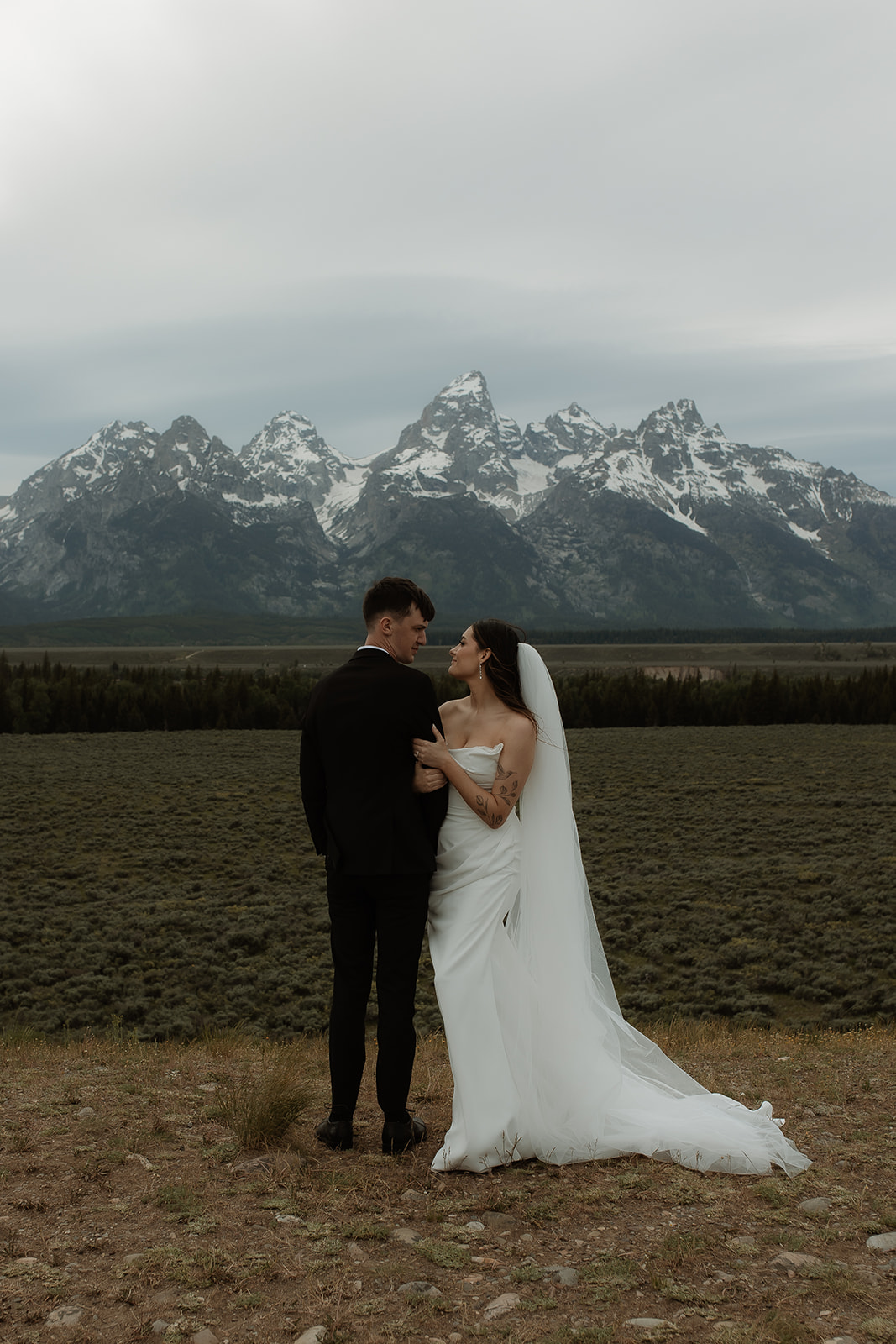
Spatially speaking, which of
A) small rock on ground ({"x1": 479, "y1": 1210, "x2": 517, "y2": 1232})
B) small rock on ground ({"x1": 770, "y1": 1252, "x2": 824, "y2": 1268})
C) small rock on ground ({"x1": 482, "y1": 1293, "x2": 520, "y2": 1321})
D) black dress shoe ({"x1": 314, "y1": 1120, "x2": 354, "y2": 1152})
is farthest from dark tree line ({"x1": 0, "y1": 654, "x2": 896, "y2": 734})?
small rock on ground ({"x1": 770, "y1": 1252, "x2": 824, "y2": 1268})

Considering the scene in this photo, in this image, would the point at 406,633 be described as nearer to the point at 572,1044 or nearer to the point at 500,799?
the point at 500,799

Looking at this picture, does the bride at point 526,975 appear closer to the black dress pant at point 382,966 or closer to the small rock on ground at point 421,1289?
the black dress pant at point 382,966

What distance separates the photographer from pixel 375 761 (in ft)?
15.4

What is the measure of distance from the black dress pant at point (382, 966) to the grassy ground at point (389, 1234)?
0.42 meters

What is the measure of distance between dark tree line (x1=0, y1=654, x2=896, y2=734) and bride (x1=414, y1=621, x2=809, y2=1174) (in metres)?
62.5

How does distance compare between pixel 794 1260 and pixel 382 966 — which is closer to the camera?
pixel 794 1260

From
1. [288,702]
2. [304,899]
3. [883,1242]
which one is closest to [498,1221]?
[883,1242]

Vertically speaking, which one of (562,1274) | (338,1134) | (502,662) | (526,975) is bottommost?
(338,1134)

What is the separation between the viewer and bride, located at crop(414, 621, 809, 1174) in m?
4.80

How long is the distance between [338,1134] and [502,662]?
2487 mm

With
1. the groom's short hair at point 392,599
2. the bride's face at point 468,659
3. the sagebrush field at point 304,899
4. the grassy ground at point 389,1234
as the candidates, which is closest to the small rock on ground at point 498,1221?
the grassy ground at point 389,1234

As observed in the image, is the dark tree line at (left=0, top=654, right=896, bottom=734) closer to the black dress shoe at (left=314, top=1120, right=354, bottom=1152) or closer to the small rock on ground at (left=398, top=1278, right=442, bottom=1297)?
the black dress shoe at (left=314, top=1120, right=354, bottom=1152)

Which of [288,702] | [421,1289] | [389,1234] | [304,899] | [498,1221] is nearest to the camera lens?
[421,1289]

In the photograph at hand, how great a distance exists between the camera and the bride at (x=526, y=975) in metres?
4.80
